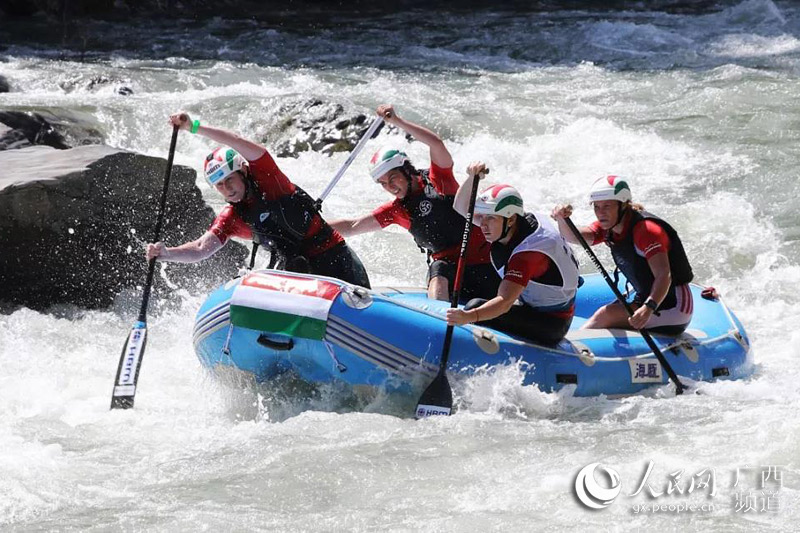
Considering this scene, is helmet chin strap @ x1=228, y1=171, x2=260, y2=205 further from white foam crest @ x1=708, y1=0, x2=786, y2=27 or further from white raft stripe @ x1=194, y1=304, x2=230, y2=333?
white foam crest @ x1=708, y1=0, x2=786, y2=27

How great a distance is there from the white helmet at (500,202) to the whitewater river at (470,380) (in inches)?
32.3

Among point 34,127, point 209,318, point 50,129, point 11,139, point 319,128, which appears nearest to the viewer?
point 209,318

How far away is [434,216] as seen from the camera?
6902 millimetres

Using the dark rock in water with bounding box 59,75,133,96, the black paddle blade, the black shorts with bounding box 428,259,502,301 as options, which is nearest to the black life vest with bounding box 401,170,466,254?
the black shorts with bounding box 428,259,502,301

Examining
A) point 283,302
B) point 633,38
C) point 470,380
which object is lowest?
point 470,380

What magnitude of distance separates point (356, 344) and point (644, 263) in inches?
69.6

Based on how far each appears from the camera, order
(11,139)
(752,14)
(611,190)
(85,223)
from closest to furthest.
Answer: (611,190)
(85,223)
(11,139)
(752,14)

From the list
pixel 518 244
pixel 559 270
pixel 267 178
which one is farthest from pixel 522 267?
pixel 267 178

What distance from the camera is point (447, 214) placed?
272 inches

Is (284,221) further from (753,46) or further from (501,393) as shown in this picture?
(753,46)

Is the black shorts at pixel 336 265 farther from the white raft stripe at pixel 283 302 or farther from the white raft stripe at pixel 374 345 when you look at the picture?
the white raft stripe at pixel 374 345

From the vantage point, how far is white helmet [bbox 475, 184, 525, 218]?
19.8 ft

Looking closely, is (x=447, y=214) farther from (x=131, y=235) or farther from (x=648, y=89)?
(x=648, y=89)

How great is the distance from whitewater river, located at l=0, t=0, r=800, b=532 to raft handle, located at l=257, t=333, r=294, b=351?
36 centimetres
